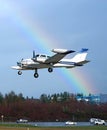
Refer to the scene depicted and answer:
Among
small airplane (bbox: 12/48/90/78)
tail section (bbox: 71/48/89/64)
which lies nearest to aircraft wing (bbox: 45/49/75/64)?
small airplane (bbox: 12/48/90/78)

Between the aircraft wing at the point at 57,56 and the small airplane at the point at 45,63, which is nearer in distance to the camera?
the aircraft wing at the point at 57,56

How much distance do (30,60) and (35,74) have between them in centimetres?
466

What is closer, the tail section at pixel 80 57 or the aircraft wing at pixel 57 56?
the aircraft wing at pixel 57 56

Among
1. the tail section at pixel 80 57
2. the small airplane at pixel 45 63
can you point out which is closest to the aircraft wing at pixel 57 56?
the small airplane at pixel 45 63

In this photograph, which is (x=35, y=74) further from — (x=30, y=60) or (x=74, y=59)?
(x=74, y=59)

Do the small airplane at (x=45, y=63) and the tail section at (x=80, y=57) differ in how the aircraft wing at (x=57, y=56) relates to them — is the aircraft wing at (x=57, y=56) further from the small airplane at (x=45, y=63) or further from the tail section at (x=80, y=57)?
the tail section at (x=80, y=57)

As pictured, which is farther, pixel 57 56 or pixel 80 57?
pixel 80 57

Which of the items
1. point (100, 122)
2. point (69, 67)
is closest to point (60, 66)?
point (69, 67)

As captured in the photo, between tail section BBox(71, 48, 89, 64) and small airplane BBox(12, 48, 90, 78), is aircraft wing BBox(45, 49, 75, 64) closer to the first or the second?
small airplane BBox(12, 48, 90, 78)

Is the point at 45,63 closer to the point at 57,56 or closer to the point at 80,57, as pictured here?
the point at 57,56

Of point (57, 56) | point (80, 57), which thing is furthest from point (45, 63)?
point (80, 57)

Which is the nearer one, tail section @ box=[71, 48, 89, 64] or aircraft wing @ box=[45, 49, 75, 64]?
aircraft wing @ box=[45, 49, 75, 64]

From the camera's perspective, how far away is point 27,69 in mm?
57312

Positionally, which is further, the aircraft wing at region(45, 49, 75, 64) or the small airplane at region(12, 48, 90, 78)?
the small airplane at region(12, 48, 90, 78)
